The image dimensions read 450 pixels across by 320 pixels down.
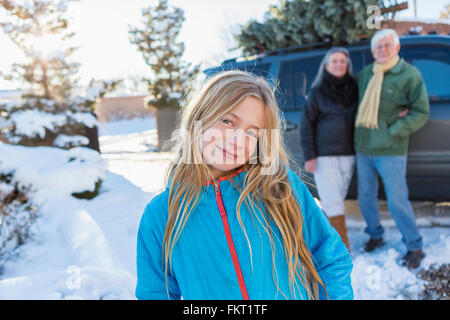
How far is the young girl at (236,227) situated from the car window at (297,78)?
2803 millimetres

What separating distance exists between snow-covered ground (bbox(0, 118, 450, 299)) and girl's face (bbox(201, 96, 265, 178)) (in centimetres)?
161

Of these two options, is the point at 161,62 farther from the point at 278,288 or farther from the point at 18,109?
the point at 278,288

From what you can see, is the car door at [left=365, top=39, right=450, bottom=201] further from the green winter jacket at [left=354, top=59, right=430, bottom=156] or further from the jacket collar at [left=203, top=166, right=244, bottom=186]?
the jacket collar at [left=203, top=166, right=244, bottom=186]

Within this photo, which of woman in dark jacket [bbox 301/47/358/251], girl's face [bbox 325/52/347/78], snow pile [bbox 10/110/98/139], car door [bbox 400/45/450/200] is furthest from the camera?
snow pile [bbox 10/110/98/139]

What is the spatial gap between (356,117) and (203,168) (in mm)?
2169

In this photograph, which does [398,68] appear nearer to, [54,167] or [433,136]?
[433,136]

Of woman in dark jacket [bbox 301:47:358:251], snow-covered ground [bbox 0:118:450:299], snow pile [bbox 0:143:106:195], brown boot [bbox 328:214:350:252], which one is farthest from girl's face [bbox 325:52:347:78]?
snow pile [bbox 0:143:106:195]

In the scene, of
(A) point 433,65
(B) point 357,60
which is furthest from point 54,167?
(A) point 433,65

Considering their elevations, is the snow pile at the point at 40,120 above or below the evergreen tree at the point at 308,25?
below

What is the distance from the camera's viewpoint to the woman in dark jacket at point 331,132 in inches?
115

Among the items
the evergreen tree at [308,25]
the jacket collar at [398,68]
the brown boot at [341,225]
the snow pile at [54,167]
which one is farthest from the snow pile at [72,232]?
the evergreen tree at [308,25]

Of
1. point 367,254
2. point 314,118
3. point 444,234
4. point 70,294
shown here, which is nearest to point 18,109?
point 70,294

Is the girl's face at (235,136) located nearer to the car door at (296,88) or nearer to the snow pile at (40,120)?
the car door at (296,88)

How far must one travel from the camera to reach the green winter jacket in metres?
2.67
